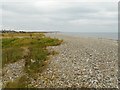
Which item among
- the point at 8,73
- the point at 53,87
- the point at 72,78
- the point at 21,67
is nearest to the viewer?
the point at 53,87

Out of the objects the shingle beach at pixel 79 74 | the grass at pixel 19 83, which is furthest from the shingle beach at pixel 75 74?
the grass at pixel 19 83

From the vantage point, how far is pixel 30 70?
22.9 meters

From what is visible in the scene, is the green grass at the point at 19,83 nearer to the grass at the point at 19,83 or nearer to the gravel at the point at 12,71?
the grass at the point at 19,83

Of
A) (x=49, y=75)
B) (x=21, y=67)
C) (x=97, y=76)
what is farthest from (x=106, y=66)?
(x=21, y=67)

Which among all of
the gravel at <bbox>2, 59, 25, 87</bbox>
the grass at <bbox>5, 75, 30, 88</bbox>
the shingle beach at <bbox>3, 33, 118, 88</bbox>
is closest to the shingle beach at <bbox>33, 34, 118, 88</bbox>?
the shingle beach at <bbox>3, 33, 118, 88</bbox>

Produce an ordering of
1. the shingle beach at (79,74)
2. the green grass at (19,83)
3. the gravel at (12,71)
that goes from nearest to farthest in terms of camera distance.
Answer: the green grass at (19,83)
the shingle beach at (79,74)
the gravel at (12,71)

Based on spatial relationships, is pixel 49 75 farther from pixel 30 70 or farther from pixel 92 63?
pixel 92 63

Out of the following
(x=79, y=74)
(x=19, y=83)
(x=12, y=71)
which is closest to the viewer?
(x=19, y=83)

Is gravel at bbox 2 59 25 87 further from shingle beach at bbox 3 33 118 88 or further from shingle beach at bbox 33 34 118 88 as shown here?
shingle beach at bbox 33 34 118 88

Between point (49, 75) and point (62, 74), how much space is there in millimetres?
1016

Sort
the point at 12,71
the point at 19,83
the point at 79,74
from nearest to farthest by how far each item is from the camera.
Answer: the point at 19,83 < the point at 79,74 < the point at 12,71

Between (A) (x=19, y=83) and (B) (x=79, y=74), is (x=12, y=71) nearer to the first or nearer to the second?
(A) (x=19, y=83)

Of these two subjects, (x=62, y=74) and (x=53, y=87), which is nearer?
(x=53, y=87)

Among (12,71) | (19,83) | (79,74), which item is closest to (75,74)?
(79,74)
